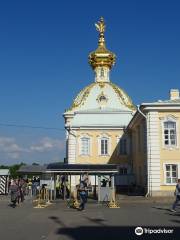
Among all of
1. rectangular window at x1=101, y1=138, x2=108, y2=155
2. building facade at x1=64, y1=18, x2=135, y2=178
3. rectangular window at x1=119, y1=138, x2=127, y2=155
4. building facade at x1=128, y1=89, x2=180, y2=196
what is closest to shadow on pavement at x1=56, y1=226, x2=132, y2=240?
building facade at x1=128, y1=89, x2=180, y2=196

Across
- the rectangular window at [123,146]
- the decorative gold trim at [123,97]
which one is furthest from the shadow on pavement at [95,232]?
the decorative gold trim at [123,97]

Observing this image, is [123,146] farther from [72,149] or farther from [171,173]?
[171,173]

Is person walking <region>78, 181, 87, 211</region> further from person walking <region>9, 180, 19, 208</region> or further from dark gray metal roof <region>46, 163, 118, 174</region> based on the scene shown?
dark gray metal roof <region>46, 163, 118, 174</region>

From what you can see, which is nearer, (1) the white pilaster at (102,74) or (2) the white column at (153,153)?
(2) the white column at (153,153)

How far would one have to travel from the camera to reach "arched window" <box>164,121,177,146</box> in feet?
102

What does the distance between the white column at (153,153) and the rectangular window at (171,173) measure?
79 cm

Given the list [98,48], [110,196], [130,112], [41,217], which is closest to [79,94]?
[130,112]

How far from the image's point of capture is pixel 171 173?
3078cm

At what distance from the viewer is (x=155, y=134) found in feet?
101

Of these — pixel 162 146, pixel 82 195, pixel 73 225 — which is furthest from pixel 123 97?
pixel 73 225

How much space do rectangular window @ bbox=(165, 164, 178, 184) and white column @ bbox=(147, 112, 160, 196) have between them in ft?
2.60

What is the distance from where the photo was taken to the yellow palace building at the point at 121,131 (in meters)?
30.8

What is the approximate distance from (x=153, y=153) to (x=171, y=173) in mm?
1873

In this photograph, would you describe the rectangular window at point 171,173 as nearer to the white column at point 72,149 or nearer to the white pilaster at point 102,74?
the white column at point 72,149
